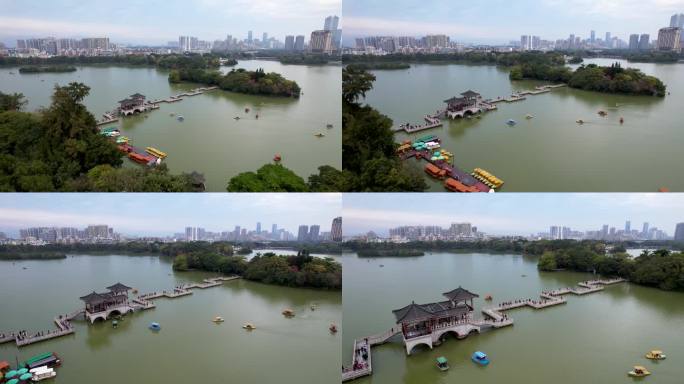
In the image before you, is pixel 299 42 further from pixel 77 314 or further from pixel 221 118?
pixel 77 314

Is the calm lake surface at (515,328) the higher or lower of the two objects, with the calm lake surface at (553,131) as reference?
lower

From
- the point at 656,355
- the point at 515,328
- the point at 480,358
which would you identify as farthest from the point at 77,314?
the point at 656,355

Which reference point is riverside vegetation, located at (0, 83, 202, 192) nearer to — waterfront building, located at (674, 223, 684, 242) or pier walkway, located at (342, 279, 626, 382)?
pier walkway, located at (342, 279, 626, 382)

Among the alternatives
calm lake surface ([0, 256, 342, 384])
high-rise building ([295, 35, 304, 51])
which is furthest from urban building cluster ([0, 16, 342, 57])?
calm lake surface ([0, 256, 342, 384])

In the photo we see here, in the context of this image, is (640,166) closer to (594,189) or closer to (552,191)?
(594,189)

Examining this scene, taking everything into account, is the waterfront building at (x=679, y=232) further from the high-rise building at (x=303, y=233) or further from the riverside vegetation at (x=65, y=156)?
the riverside vegetation at (x=65, y=156)

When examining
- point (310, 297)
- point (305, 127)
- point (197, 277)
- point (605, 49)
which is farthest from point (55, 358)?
point (605, 49)

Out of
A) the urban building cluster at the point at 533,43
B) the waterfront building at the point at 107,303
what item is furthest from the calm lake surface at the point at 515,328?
the waterfront building at the point at 107,303
